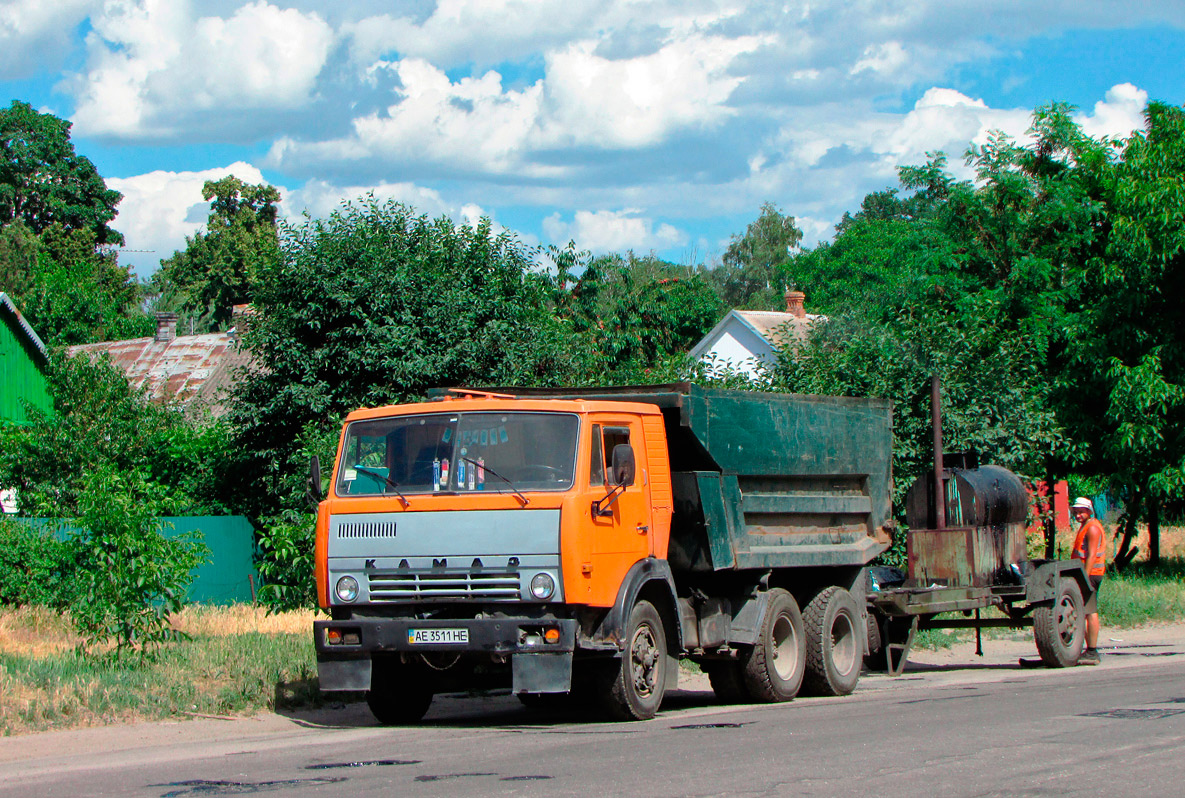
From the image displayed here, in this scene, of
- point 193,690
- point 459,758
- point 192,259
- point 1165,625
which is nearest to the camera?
point 459,758

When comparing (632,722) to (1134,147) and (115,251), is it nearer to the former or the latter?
(1134,147)

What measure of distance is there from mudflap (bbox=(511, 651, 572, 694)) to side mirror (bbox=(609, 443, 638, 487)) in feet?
4.46

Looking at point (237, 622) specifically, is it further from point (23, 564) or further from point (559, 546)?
point (559, 546)

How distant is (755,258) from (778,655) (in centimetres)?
8348

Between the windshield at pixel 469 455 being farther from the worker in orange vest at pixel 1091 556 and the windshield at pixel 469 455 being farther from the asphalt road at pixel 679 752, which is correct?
the worker in orange vest at pixel 1091 556

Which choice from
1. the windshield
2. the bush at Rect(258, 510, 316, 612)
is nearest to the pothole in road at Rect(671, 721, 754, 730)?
the windshield

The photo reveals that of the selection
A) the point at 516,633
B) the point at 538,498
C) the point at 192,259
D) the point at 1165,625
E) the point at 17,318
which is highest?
the point at 192,259

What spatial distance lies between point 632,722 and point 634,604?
0.97 meters

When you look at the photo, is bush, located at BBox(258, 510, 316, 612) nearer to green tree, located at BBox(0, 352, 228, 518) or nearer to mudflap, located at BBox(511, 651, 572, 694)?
mudflap, located at BBox(511, 651, 572, 694)

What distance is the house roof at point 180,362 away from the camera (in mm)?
35994

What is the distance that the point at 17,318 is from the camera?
33.8 m

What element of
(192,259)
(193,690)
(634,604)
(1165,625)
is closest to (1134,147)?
(1165,625)

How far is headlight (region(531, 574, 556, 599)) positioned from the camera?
9102mm

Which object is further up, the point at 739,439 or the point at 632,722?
the point at 739,439
